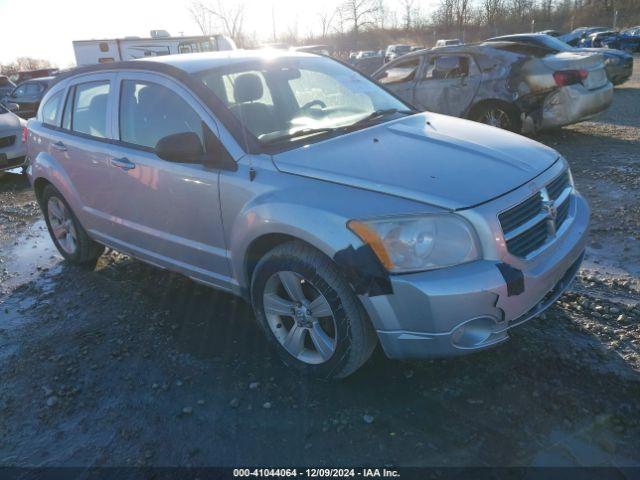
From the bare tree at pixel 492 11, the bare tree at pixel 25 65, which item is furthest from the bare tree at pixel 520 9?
the bare tree at pixel 25 65

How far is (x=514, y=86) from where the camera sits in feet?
25.4

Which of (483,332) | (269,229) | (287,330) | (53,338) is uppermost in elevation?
(269,229)

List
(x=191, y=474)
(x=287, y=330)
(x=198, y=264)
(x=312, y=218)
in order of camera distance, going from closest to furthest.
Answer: (x=191, y=474) < (x=312, y=218) < (x=287, y=330) < (x=198, y=264)

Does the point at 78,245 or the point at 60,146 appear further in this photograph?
the point at 78,245

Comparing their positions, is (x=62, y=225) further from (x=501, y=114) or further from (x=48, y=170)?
(x=501, y=114)

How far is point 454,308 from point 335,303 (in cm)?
61

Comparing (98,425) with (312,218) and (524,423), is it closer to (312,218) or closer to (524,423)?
(312,218)

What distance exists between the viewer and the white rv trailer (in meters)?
16.3

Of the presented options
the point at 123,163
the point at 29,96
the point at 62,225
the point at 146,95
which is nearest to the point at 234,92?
the point at 146,95

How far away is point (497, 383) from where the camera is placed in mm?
2830

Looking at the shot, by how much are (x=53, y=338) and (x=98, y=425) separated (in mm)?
1239

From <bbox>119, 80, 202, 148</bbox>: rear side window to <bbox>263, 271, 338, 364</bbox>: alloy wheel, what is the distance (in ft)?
3.58

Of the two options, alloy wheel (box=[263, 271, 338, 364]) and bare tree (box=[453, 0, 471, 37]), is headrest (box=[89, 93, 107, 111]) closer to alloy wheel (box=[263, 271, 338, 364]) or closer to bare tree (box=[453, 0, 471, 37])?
alloy wheel (box=[263, 271, 338, 364])

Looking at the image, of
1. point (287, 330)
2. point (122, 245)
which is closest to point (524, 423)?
point (287, 330)
